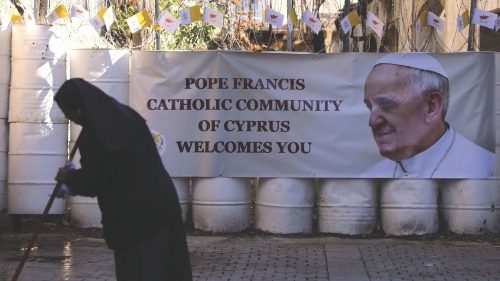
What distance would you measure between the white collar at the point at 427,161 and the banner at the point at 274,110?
0.13 feet

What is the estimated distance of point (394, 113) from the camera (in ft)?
29.8

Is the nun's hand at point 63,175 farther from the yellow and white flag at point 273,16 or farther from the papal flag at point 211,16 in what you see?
the yellow and white flag at point 273,16

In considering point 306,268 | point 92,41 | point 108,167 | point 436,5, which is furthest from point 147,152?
point 436,5

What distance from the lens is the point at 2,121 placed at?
370 inches

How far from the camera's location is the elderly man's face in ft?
29.8

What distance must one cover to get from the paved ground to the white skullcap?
2039 millimetres

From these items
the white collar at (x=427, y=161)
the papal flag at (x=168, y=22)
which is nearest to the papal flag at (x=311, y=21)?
the papal flag at (x=168, y=22)

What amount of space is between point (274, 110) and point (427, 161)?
1.94 metres

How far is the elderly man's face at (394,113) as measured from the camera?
9070mm

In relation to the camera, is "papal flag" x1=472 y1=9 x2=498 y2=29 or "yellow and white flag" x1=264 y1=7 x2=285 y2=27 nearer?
"papal flag" x1=472 y1=9 x2=498 y2=29

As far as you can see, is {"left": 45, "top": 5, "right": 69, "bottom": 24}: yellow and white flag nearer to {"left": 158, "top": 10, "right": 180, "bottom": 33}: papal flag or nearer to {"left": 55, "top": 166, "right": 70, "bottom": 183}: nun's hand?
{"left": 158, "top": 10, "right": 180, "bottom": 33}: papal flag

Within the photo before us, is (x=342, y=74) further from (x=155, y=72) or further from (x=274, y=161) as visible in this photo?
(x=155, y=72)

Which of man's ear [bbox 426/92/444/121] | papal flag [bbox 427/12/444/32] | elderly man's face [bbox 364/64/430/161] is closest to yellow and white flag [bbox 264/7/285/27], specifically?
elderly man's face [bbox 364/64/430/161]

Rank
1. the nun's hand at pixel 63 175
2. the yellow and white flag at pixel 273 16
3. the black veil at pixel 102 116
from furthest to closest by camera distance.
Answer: the yellow and white flag at pixel 273 16 → the nun's hand at pixel 63 175 → the black veil at pixel 102 116
